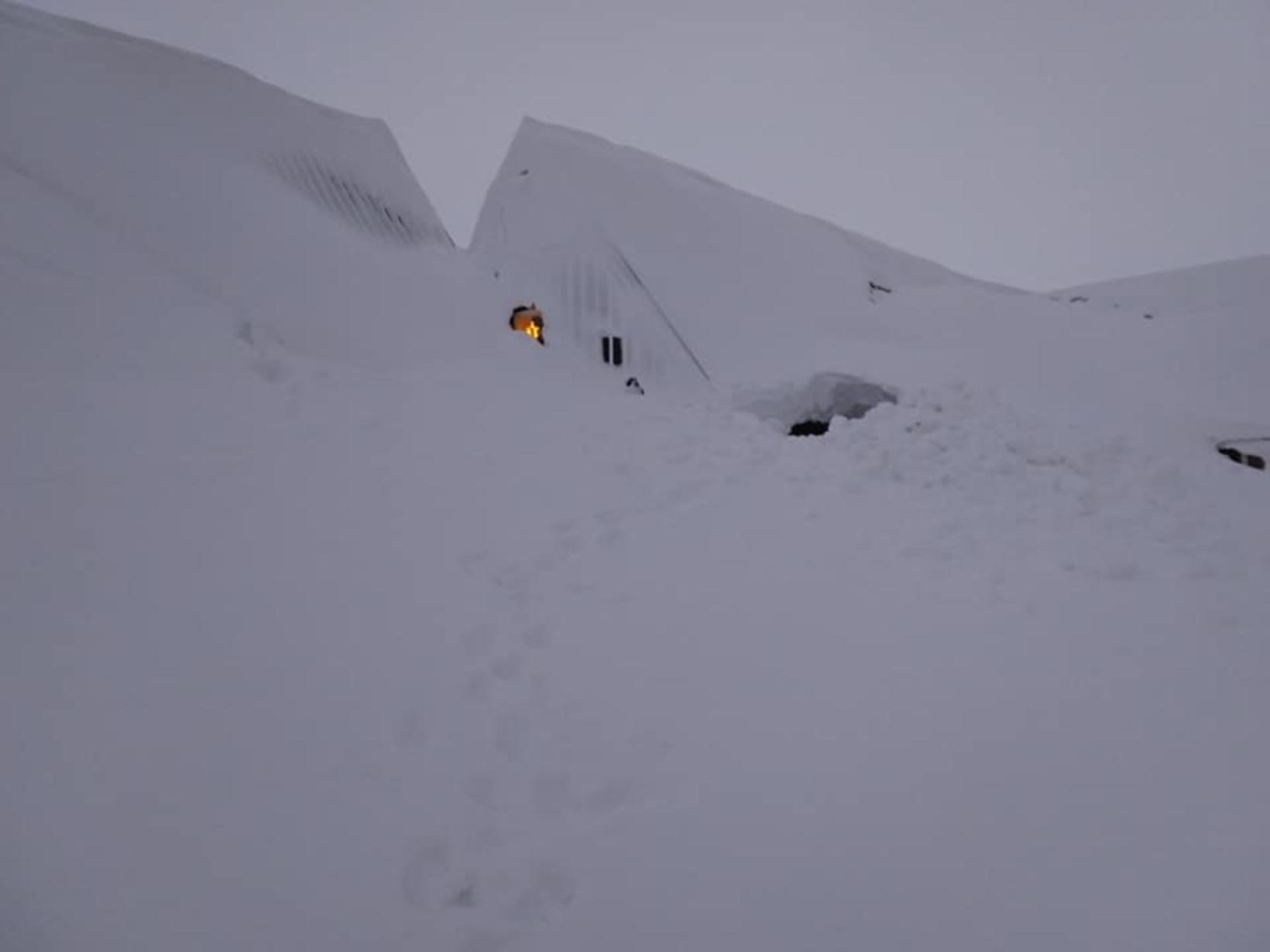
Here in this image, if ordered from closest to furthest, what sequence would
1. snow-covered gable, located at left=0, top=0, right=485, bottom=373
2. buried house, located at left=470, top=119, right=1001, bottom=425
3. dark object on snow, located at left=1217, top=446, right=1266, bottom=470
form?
snow-covered gable, located at left=0, top=0, right=485, bottom=373 → dark object on snow, located at left=1217, top=446, right=1266, bottom=470 → buried house, located at left=470, top=119, right=1001, bottom=425

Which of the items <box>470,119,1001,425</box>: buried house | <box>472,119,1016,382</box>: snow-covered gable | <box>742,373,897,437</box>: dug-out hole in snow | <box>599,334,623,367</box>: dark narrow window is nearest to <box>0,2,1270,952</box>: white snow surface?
<box>742,373,897,437</box>: dug-out hole in snow

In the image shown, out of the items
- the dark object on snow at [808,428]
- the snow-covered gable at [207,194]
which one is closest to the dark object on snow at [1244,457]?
the dark object on snow at [808,428]

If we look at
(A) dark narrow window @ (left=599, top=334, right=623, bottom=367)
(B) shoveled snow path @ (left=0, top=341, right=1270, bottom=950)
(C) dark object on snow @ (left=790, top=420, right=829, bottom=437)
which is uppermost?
(A) dark narrow window @ (left=599, top=334, right=623, bottom=367)

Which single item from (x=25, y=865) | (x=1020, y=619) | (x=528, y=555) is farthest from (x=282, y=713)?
(x=1020, y=619)

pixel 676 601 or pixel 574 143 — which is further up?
pixel 574 143

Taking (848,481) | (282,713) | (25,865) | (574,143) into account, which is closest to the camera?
(25,865)

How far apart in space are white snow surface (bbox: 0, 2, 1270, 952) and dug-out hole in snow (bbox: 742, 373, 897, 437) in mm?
1163

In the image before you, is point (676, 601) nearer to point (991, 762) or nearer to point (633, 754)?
point (633, 754)

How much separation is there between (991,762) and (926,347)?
11.3 metres

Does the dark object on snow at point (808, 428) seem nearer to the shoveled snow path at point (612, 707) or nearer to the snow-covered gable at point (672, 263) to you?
the snow-covered gable at point (672, 263)

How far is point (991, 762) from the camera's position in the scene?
8.54 ft

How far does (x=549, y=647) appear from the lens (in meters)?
3.43

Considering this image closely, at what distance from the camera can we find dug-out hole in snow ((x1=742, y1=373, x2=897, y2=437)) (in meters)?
8.70

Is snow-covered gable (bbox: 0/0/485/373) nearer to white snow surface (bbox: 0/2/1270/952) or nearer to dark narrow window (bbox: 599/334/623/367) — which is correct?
white snow surface (bbox: 0/2/1270/952)
